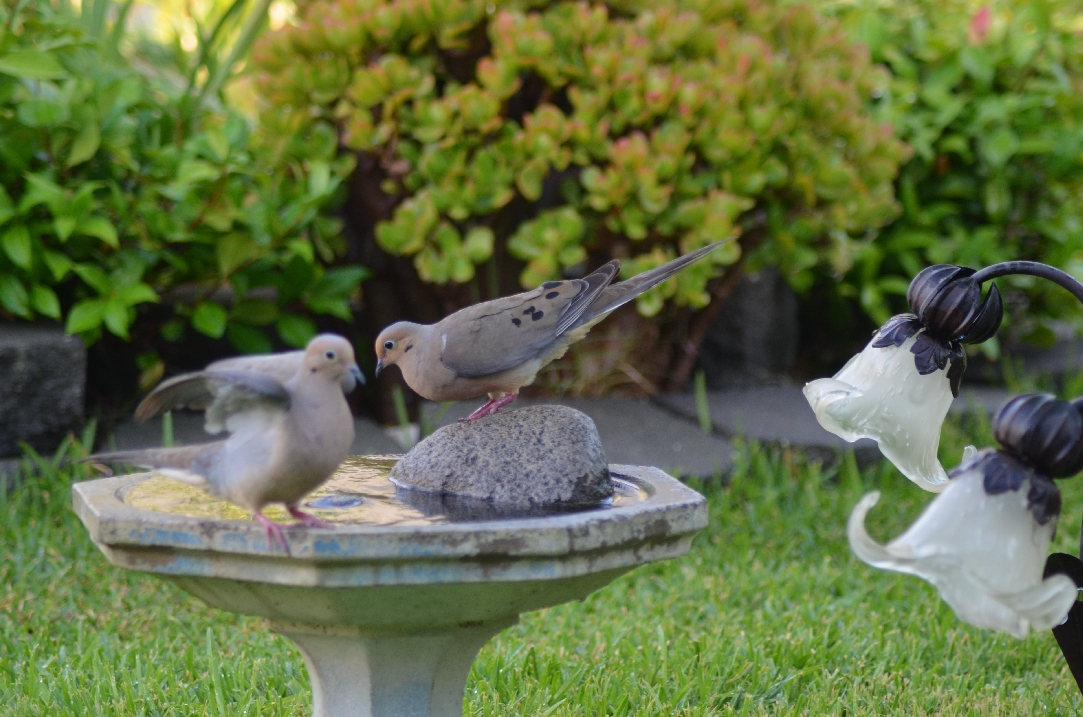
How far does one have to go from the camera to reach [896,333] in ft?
7.11

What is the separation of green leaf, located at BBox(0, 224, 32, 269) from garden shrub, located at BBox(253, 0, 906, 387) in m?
1.19

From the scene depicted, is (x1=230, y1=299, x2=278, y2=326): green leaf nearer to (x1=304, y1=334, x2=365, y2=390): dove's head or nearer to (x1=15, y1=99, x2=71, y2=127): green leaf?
(x1=15, y1=99, x2=71, y2=127): green leaf

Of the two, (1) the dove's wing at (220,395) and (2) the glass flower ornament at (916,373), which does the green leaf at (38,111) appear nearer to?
(1) the dove's wing at (220,395)

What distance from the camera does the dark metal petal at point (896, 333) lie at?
216cm

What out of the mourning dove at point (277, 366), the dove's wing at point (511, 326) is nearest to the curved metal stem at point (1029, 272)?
the dove's wing at point (511, 326)

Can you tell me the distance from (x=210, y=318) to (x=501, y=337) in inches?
80.6

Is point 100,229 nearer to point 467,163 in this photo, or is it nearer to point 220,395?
point 467,163

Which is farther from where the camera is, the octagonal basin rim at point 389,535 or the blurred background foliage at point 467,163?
the blurred background foliage at point 467,163

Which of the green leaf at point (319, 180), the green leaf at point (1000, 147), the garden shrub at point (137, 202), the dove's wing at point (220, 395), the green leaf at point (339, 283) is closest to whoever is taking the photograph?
the dove's wing at point (220, 395)

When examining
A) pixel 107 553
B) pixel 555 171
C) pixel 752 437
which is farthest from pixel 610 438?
pixel 107 553

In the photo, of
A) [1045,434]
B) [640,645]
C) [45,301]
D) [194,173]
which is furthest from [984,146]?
[45,301]

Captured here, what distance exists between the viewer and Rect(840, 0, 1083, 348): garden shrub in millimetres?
5449

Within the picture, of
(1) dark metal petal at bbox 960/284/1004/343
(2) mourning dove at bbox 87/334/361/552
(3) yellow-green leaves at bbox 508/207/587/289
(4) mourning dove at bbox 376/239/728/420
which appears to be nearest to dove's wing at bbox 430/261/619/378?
(4) mourning dove at bbox 376/239/728/420

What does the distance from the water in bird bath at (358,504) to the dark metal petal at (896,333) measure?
0.56m
